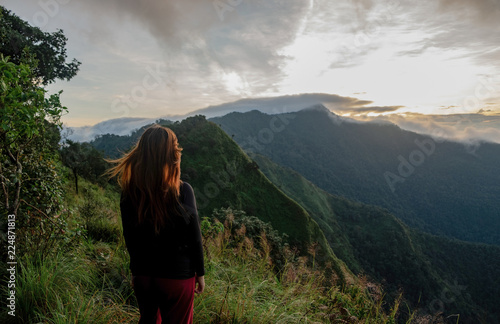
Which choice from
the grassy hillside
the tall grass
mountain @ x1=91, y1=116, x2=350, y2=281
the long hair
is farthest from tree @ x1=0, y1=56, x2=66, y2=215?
the grassy hillside

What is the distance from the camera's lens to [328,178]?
197 metres

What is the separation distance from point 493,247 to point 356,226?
5291 centimetres

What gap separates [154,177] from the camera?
191 cm

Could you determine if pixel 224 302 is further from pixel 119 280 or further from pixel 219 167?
pixel 219 167

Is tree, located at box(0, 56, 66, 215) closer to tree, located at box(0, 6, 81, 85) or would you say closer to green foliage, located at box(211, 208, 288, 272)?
green foliage, located at box(211, 208, 288, 272)

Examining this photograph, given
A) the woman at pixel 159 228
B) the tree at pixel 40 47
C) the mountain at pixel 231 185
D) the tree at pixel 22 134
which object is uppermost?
the tree at pixel 40 47

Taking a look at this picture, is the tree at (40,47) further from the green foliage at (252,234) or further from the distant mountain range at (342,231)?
the distant mountain range at (342,231)

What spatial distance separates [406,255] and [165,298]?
90858mm

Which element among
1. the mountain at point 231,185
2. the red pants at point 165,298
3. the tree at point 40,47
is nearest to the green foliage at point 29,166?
the red pants at point 165,298

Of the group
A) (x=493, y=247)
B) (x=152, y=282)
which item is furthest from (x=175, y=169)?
(x=493, y=247)

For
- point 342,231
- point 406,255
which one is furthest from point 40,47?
point 406,255

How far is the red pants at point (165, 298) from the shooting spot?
6.41 feet

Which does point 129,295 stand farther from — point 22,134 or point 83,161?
point 83,161

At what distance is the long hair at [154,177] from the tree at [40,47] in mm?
18039
